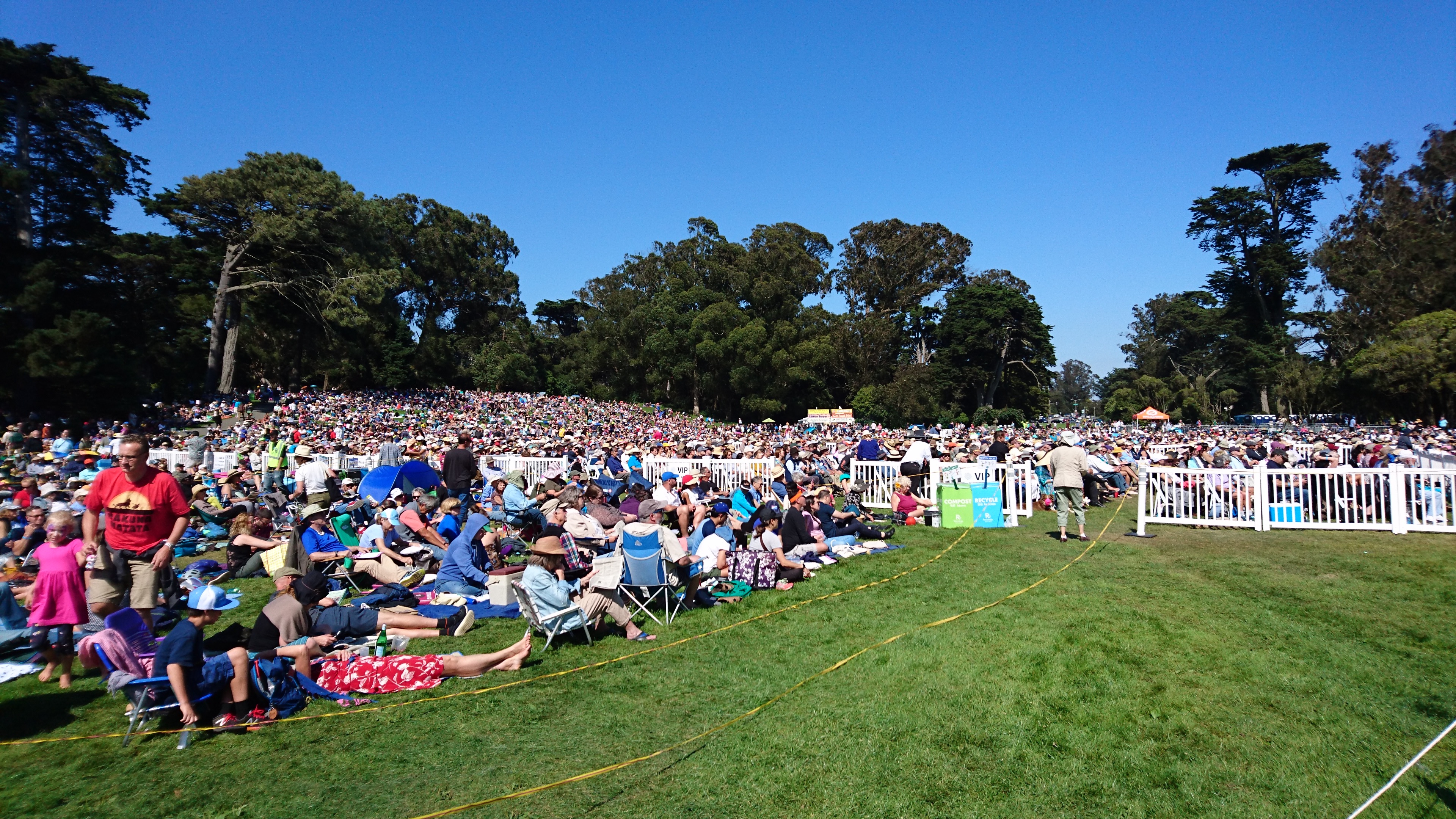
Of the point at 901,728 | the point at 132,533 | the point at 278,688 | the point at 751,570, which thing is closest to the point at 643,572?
the point at 751,570

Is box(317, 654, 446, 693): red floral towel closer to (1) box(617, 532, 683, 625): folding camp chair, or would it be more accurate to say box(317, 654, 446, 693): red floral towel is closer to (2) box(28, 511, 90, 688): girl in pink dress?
(2) box(28, 511, 90, 688): girl in pink dress

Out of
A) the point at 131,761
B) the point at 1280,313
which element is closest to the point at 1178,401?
the point at 1280,313

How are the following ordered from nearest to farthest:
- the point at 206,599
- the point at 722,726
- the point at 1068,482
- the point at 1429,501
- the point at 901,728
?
the point at 901,728, the point at 722,726, the point at 206,599, the point at 1068,482, the point at 1429,501

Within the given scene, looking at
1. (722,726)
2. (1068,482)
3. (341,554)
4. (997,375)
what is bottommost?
(722,726)

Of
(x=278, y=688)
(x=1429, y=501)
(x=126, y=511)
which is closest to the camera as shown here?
(x=278, y=688)

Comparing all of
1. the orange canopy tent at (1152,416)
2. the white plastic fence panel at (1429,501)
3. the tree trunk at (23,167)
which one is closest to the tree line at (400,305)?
the tree trunk at (23,167)

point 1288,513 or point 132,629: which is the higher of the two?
point 1288,513

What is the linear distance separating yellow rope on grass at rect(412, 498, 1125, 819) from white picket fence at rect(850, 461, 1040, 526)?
4626 mm

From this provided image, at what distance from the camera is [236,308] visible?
39.8 meters

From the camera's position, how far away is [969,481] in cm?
1302

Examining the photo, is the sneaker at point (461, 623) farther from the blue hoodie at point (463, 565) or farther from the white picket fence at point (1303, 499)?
the white picket fence at point (1303, 499)

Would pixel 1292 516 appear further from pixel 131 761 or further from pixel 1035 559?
pixel 131 761

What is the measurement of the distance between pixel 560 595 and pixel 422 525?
3951mm

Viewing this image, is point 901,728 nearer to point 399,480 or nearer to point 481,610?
point 481,610
